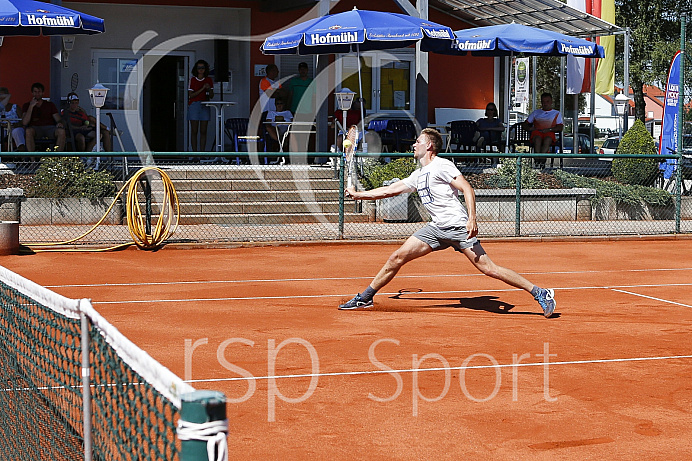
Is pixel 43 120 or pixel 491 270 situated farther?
pixel 43 120

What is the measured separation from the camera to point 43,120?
1769 centimetres

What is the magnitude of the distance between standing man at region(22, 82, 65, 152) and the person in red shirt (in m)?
3.41

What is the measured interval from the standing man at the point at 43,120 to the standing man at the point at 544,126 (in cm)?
984

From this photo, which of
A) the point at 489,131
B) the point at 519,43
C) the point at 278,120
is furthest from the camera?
the point at 489,131

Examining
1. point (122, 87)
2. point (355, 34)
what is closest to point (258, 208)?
point (355, 34)

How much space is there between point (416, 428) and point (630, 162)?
1553 cm

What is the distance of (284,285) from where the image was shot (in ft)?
35.9

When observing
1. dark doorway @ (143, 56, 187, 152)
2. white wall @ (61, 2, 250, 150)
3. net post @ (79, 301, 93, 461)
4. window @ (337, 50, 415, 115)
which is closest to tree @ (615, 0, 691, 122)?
window @ (337, 50, 415, 115)

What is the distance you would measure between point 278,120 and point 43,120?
4.78 metres

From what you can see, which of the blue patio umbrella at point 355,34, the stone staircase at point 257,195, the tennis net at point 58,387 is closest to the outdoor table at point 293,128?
the stone staircase at point 257,195

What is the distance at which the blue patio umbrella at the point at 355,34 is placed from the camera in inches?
676

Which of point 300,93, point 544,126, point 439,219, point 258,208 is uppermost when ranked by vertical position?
point 300,93

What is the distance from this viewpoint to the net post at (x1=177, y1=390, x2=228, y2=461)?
2.12 metres

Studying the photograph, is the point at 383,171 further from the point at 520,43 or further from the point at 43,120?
the point at 43,120
